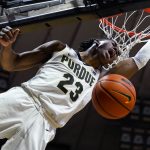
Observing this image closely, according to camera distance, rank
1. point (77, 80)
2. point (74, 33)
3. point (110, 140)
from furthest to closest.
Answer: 1. point (110, 140)
2. point (74, 33)
3. point (77, 80)

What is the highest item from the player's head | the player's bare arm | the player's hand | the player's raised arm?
the player's hand

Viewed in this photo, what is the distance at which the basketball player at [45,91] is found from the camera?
2752 mm

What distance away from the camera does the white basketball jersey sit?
2869 millimetres

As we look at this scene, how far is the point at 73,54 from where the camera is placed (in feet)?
10.4

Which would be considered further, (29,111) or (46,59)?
(46,59)

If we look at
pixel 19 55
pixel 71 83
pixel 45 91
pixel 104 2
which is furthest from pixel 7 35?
pixel 104 2

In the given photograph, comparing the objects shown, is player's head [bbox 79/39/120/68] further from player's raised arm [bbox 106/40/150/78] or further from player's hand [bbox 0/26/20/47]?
player's hand [bbox 0/26/20/47]

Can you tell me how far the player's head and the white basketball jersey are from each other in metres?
0.15

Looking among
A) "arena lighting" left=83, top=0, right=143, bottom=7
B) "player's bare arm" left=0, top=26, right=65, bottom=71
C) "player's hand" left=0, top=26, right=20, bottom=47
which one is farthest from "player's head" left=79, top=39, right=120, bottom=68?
"player's hand" left=0, top=26, right=20, bottom=47

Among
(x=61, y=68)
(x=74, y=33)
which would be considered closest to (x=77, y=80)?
(x=61, y=68)

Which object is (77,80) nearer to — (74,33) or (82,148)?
(74,33)

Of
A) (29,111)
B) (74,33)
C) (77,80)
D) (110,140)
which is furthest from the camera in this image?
(110,140)

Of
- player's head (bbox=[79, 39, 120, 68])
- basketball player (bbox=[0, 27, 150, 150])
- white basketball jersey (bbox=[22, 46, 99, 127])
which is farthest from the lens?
player's head (bbox=[79, 39, 120, 68])

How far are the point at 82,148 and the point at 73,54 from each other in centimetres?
509
